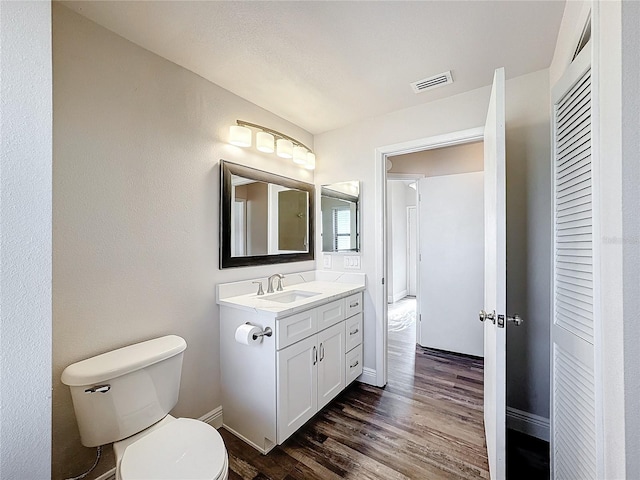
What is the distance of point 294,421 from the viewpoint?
1705 millimetres

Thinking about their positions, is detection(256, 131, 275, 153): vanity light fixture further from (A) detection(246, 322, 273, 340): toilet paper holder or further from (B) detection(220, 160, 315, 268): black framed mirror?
(A) detection(246, 322, 273, 340): toilet paper holder

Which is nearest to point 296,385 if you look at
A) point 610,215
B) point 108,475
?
point 108,475

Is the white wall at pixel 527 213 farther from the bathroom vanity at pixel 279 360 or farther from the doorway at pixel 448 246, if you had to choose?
the bathroom vanity at pixel 279 360

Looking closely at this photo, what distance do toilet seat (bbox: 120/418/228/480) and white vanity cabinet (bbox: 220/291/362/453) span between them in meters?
0.44

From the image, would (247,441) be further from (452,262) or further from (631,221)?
(452,262)

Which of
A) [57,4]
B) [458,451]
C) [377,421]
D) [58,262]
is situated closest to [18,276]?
[58,262]

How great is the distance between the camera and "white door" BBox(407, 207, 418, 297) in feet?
19.5

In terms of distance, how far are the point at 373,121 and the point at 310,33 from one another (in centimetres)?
112

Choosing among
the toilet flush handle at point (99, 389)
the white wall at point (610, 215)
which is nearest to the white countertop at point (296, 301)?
the toilet flush handle at point (99, 389)

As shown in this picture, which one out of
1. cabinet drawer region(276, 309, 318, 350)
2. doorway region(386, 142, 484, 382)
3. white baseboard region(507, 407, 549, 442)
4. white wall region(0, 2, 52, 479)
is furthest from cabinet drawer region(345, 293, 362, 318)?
white wall region(0, 2, 52, 479)

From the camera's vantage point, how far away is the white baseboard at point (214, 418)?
1.83m

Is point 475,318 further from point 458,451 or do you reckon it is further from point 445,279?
point 458,451

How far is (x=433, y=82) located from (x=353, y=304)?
1.72 metres

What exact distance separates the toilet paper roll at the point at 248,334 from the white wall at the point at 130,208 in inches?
14.4
